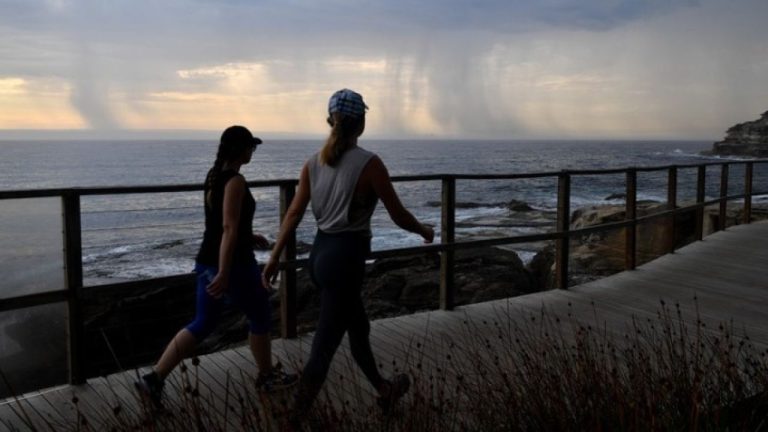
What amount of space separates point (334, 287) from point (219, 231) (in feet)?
2.43

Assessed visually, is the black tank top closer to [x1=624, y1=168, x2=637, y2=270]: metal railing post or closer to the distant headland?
[x1=624, y1=168, x2=637, y2=270]: metal railing post

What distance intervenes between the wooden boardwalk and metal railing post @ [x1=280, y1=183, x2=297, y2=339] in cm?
12

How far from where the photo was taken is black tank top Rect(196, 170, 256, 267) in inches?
145

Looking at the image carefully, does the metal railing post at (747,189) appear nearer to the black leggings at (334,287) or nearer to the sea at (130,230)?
the sea at (130,230)

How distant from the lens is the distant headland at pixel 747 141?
389ft

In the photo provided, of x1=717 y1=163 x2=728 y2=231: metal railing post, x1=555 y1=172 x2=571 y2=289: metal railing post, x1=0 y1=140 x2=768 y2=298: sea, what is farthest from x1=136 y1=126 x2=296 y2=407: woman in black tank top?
x1=717 y1=163 x2=728 y2=231: metal railing post

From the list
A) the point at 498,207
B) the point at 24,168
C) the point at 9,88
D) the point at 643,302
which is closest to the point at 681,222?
the point at 643,302

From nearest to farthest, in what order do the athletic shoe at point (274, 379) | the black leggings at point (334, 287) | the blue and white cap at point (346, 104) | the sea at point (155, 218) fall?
the blue and white cap at point (346, 104) → the black leggings at point (334, 287) → the athletic shoe at point (274, 379) → the sea at point (155, 218)

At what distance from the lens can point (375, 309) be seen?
34.9 feet

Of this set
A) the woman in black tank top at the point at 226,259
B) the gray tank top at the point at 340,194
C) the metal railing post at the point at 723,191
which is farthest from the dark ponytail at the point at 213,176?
the metal railing post at the point at 723,191

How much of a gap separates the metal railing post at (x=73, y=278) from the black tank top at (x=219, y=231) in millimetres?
937

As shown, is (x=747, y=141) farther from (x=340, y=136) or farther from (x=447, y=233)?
(x=340, y=136)

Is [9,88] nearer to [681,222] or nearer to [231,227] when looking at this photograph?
[681,222]

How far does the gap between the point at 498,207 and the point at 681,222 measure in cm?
2219
